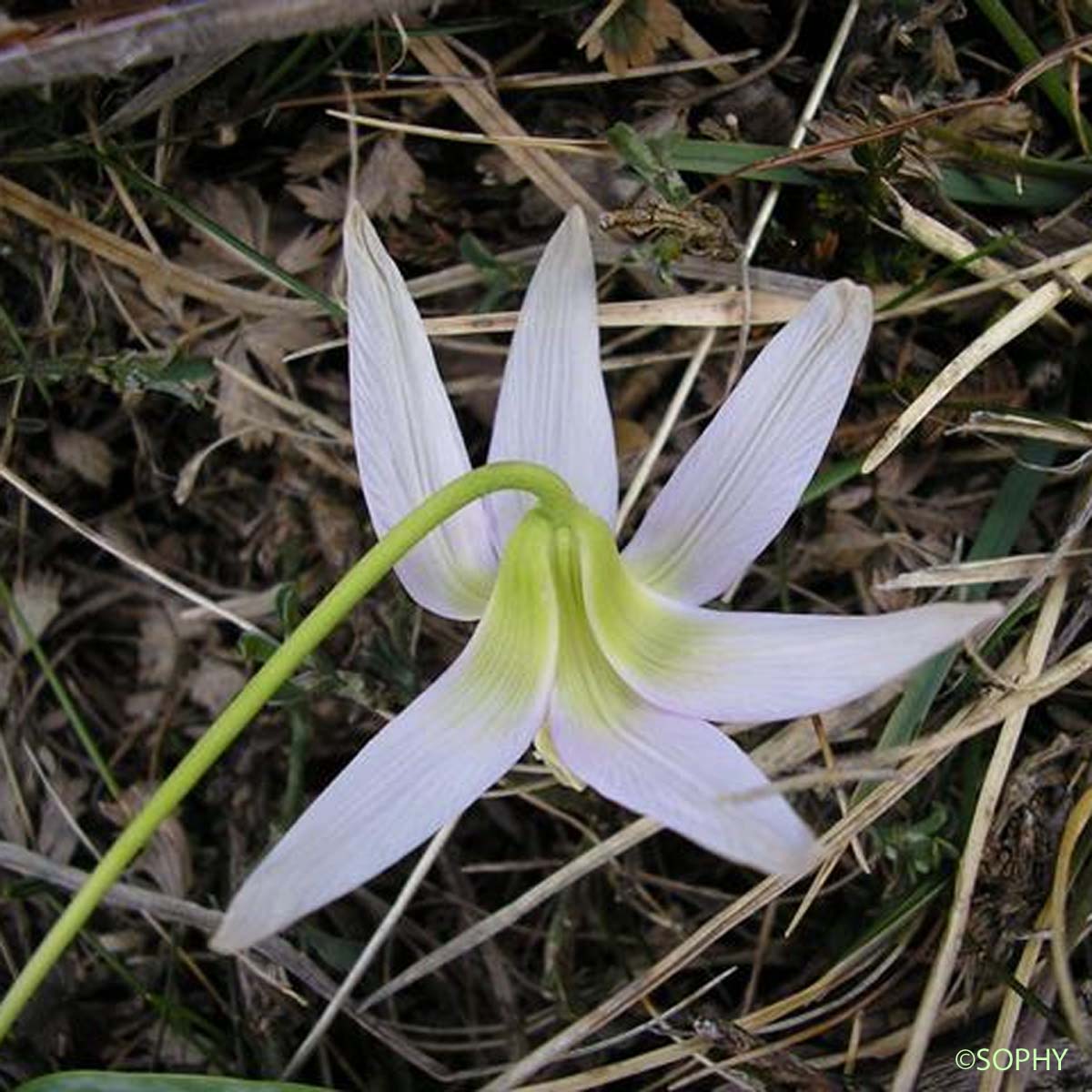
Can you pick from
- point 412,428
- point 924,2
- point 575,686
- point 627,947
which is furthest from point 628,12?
point 627,947

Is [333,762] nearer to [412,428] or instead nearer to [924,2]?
[412,428]

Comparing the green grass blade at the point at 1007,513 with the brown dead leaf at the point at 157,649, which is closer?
the green grass blade at the point at 1007,513

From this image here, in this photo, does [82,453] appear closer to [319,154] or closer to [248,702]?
[319,154]

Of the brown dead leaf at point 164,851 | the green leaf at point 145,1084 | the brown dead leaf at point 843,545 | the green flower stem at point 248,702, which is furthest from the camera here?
the brown dead leaf at point 164,851

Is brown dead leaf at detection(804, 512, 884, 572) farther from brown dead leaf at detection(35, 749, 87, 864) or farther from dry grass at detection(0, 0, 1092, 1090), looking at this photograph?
brown dead leaf at detection(35, 749, 87, 864)

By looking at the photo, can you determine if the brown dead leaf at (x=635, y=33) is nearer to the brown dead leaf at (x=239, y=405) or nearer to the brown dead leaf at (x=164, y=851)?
the brown dead leaf at (x=239, y=405)

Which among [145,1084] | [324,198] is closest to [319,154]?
[324,198]

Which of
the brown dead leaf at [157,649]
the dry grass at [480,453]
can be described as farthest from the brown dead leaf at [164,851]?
the brown dead leaf at [157,649]

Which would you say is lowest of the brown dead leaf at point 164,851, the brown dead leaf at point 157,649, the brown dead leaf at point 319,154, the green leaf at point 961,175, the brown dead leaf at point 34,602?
the brown dead leaf at point 164,851
